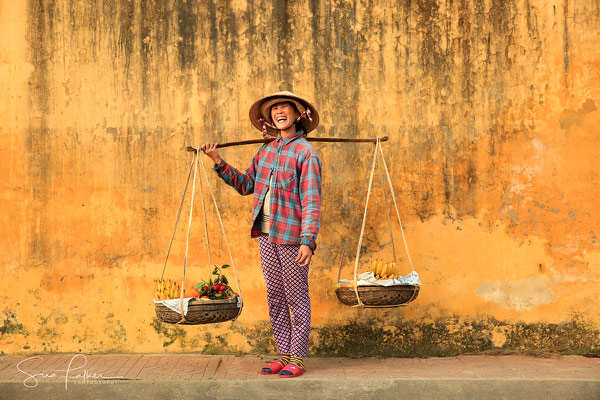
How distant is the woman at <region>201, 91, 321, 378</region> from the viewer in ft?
12.8

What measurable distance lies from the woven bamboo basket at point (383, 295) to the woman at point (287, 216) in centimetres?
33

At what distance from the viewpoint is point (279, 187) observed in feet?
13.0

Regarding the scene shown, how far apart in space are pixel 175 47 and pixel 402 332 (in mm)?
2949

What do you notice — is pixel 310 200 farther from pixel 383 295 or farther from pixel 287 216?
pixel 383 295

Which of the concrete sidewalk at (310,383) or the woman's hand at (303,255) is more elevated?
the woman's hand at (303,255)

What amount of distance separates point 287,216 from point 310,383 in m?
1.09

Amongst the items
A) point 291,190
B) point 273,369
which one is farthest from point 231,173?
point 273,369

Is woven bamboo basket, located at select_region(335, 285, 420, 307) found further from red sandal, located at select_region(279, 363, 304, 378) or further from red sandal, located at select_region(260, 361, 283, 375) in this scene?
red sandal, located at select_region(260, 361, 283, 375)

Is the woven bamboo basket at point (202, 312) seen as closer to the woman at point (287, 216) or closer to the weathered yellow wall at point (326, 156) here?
the woman at point (287, 216)

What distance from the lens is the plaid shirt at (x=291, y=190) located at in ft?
12.6

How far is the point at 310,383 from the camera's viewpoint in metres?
3.84

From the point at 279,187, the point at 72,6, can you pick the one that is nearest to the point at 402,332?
the point at 279,187
